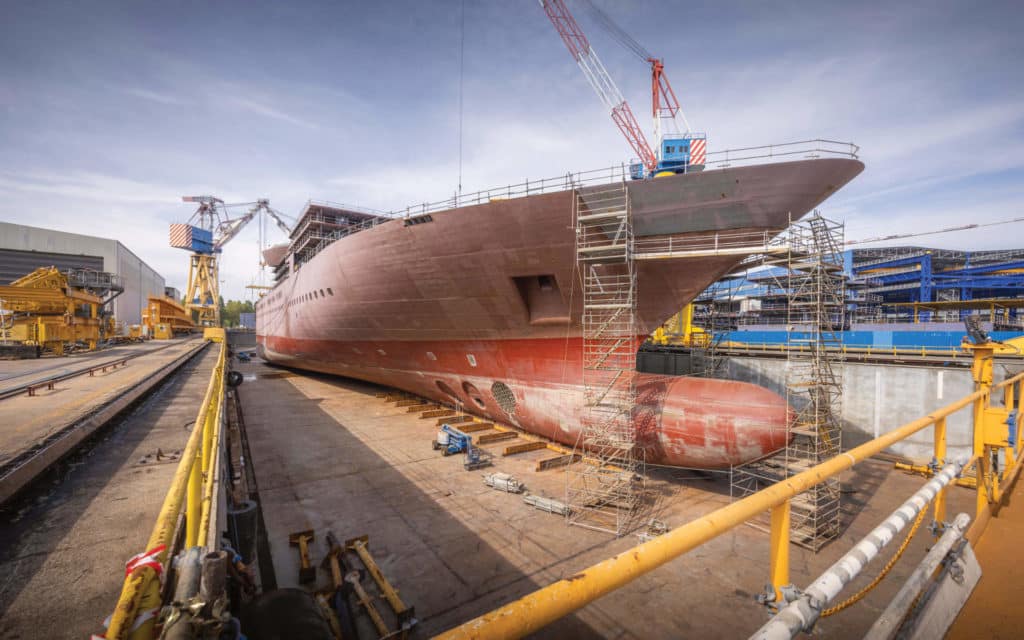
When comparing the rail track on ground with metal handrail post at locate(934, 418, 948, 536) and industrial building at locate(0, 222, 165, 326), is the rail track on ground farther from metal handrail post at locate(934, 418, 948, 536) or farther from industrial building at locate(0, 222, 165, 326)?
industrial building at locate(0, 222, 165, 326)

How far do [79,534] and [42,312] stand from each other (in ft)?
108

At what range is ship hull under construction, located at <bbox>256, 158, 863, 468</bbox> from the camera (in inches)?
365

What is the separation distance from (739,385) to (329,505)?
9.50 m

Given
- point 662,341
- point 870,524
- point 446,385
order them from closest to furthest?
point 870,524
point 446,385
point 662,341

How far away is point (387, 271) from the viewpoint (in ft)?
43.7

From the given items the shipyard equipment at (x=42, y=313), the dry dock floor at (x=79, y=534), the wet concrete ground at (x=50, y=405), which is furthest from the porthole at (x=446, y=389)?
the shipyard equipment at (x=42, y=313)

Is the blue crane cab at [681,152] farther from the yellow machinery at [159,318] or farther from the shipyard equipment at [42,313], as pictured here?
the yellow machinery at [159,318]

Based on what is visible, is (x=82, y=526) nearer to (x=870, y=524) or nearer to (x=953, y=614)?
(x=953, y=614)

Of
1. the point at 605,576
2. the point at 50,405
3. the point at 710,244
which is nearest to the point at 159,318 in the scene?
the point at 50,405

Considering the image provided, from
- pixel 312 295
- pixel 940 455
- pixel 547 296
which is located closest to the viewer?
pixel 940 455

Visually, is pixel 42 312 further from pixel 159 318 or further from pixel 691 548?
pixel 691 548

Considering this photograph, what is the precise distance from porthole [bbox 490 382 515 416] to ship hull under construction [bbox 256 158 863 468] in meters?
0.04

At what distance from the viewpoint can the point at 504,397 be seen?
13.4 meters

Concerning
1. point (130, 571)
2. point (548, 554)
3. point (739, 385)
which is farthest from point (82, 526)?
point (739, 385)
